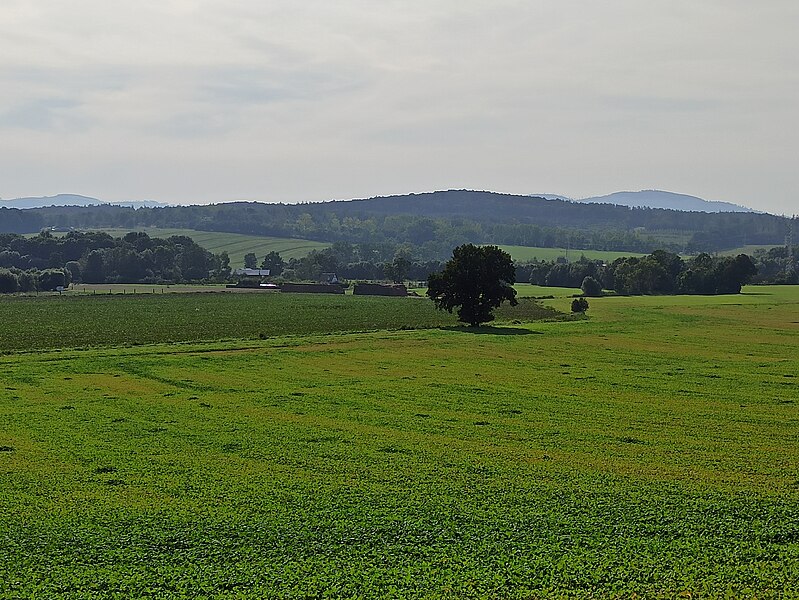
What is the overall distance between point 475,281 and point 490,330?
4.61m

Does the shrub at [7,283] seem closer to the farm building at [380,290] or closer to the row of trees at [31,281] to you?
the row of trees at [31,281]

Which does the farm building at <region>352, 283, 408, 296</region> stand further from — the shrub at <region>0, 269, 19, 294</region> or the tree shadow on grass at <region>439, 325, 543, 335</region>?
the tree shadow on grass at <region>439, 325, 543, 335</region>

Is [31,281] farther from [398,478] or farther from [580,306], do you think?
[398,478]

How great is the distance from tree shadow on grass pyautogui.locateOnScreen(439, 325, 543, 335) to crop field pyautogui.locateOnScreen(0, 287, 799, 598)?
1934 cm

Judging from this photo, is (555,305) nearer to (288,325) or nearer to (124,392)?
(288,325)

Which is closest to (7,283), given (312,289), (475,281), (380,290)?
(312,289)

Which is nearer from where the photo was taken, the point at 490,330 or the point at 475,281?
the point at 490,330

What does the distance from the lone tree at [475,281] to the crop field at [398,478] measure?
24207mm

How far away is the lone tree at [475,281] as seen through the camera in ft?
246

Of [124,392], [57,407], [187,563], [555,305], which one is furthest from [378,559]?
[555,305]

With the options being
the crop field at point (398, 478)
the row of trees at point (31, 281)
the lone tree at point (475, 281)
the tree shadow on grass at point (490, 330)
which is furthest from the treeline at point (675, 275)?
the crop field at point (398, 478)

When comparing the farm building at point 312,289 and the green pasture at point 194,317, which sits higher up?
the farm building at point 312,289

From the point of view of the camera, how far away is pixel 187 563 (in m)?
17.3

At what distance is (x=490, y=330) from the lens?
73312 millimetres
